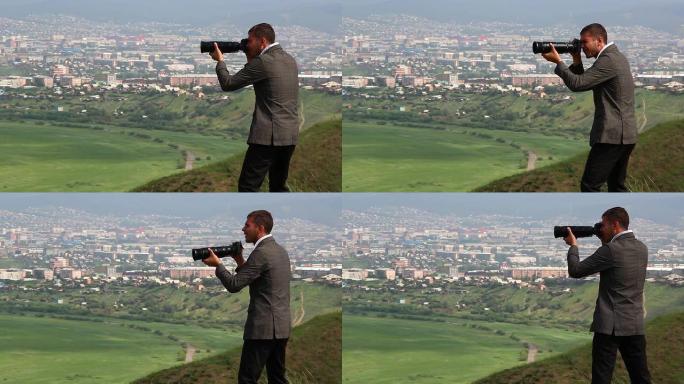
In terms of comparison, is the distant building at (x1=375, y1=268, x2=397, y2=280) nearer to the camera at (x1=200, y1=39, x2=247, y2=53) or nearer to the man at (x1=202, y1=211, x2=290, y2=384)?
the camera at (x1=200, y1=39, x2=247, y2=53)

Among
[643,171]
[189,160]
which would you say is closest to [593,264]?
[643,171]

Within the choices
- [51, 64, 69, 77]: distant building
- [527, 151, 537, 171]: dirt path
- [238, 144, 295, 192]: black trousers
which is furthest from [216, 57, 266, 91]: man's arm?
[51, 64, 69, 77]: distant building

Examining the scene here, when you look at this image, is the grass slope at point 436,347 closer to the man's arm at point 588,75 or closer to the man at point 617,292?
the man at point 617,292

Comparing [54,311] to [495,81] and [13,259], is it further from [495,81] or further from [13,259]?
[495,81]

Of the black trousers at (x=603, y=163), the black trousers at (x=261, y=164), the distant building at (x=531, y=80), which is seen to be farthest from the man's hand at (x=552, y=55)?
the distant building at (x=531, y=80)

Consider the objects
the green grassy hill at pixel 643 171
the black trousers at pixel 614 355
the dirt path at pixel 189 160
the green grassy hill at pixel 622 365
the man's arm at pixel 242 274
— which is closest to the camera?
the man's arm at pixel 242 274

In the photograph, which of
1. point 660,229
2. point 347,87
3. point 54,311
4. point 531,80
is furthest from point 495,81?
point 54,311
